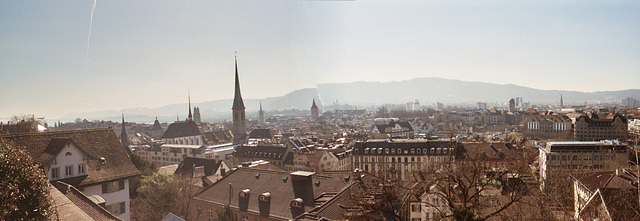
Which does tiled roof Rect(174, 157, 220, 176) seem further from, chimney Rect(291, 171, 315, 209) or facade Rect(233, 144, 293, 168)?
chimney Rect(291, 171, 315, 209)

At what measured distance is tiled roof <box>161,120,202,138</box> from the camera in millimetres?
74100

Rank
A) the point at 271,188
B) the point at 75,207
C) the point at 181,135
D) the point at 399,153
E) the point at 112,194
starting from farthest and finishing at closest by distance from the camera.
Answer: the point at 181,135, the point at 399,153, the point at 271,188, the point at 112,194, the point at 75,207

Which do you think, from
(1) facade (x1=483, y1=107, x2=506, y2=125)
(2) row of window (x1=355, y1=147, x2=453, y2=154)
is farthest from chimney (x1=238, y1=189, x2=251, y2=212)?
(1) facade (x1=483, y1=107, x2=506, y2=125)

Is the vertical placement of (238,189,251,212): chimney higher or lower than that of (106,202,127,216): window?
lower

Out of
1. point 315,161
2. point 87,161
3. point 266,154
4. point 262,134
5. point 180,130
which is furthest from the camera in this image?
point 262,134

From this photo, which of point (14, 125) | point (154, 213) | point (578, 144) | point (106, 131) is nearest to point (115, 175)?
point (106, 131)

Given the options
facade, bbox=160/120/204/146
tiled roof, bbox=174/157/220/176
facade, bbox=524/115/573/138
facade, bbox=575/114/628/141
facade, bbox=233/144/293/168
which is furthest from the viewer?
facade, bbox=524/115/573/138

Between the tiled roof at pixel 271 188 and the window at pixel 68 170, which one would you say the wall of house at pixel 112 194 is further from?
the tiled roof at pixel 271 188

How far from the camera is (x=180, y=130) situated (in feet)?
248

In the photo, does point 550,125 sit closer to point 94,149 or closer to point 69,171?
point 94,149

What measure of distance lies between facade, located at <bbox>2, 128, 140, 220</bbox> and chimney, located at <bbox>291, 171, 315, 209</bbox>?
26.7 ft

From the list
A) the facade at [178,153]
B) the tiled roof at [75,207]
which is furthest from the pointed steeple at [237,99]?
the tiled roof at [75,207]

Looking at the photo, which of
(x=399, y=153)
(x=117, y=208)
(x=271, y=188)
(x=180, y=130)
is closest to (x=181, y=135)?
(x=180, y=130)

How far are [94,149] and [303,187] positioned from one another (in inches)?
414
